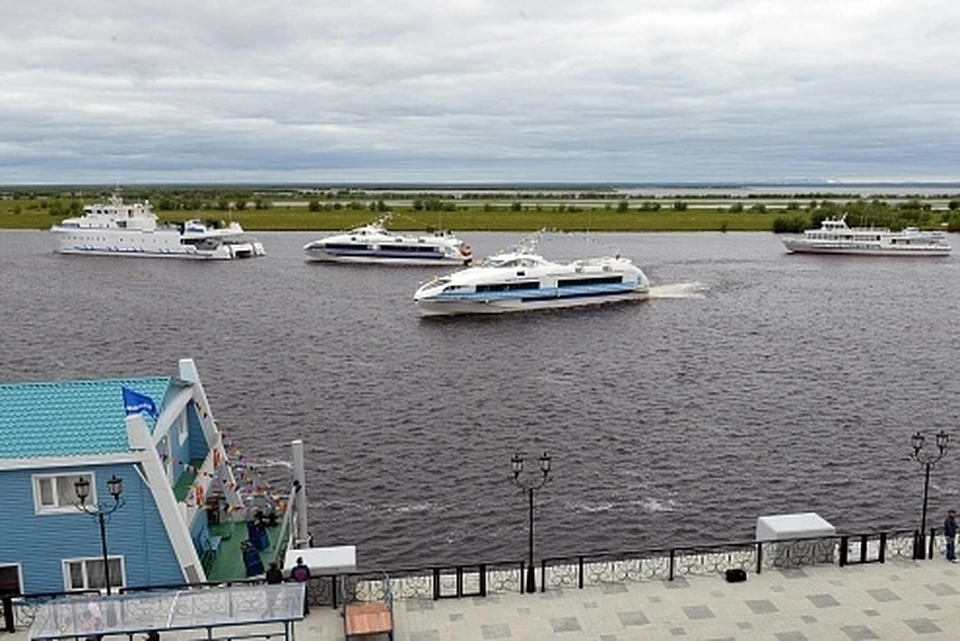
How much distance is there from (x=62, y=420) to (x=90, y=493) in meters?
2.02

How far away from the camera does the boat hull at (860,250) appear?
13500 cm

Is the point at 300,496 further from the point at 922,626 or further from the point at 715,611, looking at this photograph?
the point at 922,626

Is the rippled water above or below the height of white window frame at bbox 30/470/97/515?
below

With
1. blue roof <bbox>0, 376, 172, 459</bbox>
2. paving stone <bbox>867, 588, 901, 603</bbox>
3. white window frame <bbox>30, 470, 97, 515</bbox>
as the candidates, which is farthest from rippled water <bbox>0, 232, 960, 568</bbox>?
blue roof <bbox>0, 376, 172, 459</bbox>

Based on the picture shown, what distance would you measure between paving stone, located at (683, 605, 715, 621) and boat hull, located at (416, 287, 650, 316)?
61678 mm

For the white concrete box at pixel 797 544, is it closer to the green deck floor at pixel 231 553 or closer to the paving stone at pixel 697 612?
the paving stone at pixel 697 612

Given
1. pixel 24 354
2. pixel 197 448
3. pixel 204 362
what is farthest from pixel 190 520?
pixel 24 354

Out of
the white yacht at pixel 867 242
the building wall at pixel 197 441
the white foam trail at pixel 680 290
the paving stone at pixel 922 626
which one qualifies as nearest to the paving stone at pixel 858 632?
the paving stone at pixel 922 626

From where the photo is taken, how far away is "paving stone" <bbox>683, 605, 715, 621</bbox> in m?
22.3

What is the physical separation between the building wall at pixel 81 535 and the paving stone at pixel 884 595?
17.1m

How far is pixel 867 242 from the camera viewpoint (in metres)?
140

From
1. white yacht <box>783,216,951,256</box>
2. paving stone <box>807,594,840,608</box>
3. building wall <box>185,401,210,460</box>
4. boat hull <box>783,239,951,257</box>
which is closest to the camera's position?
paving stone <box>807,594,840,608</box>

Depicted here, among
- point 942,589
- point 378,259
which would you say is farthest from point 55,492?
point 378,259

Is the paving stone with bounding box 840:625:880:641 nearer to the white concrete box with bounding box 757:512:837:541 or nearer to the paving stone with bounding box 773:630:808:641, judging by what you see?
the paving stone with bounding box 773:630:808:641
